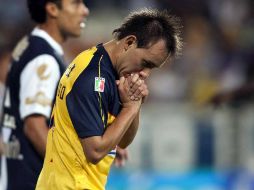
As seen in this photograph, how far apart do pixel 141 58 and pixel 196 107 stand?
26.8 ft

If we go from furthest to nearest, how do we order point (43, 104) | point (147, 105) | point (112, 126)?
point (147, 105)
point (43, 104)
point (112, 126)

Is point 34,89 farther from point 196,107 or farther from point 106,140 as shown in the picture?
point 196,107

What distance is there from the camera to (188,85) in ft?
44.3

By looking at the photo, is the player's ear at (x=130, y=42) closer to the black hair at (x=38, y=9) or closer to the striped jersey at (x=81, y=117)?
the striped jersey at (x=81, y=117)

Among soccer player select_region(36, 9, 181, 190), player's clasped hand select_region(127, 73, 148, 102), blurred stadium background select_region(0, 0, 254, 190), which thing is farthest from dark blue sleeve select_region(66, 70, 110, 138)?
blurred stadium background select_region(0, 0, 254, 190)

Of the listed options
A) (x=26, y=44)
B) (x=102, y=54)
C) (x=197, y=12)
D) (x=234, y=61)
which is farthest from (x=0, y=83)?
(x=197, y=12)

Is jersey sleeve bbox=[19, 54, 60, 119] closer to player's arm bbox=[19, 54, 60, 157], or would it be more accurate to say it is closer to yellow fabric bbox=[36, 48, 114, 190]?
player's arm bbox=[19, 54, 60, 157]

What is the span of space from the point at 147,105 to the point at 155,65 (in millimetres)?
8515

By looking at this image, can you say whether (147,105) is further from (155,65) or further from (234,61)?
(155,65)

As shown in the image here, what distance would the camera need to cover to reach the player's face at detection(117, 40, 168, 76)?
437 centimetres

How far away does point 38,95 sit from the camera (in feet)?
18.9

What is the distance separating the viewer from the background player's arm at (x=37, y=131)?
5670 mm

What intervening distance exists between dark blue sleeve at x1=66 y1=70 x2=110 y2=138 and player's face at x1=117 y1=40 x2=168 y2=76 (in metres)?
0.14

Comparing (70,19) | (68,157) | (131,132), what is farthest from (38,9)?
(68,157)
